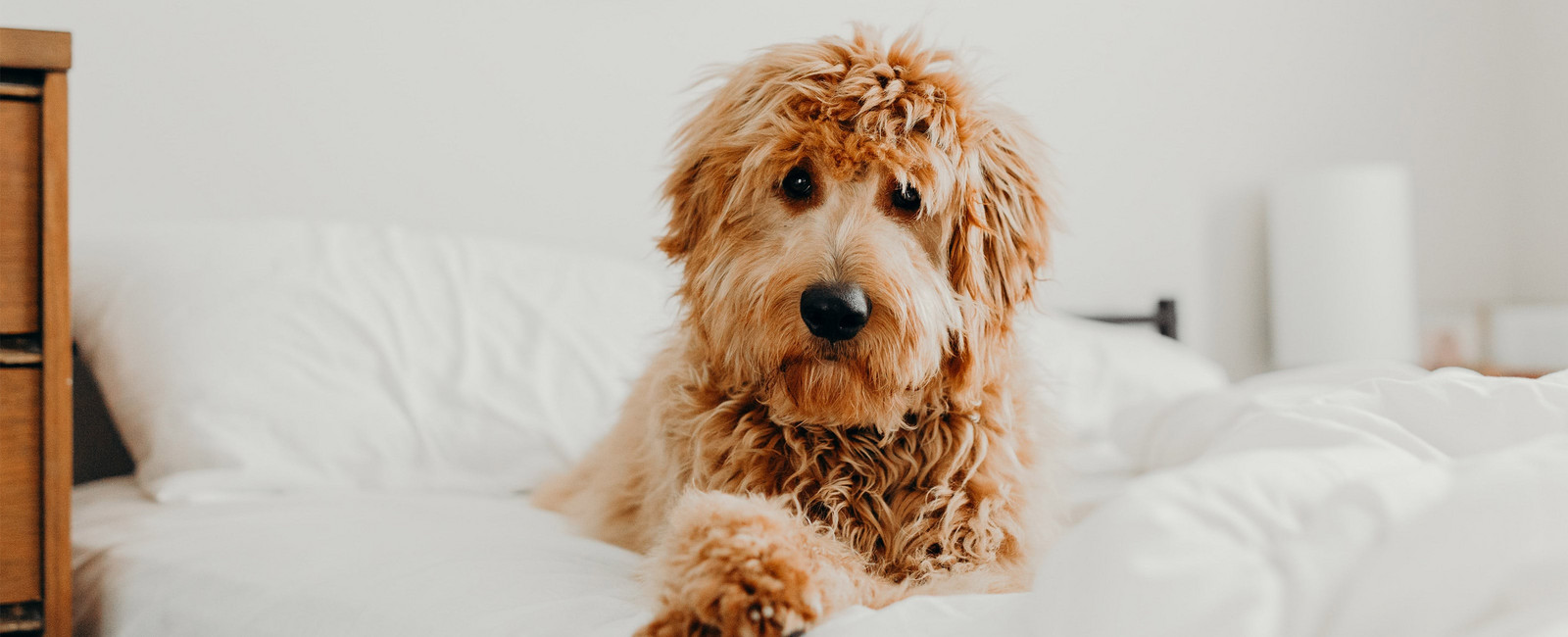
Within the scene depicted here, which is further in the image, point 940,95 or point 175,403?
point 175,403

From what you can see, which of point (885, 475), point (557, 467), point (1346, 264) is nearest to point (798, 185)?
point (885, 475)

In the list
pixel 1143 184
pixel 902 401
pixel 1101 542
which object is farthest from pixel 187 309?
pixel 1143 184

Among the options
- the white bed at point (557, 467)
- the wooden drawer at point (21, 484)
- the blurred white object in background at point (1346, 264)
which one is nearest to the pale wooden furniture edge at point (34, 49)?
the wooden drawer at point (21, 484)

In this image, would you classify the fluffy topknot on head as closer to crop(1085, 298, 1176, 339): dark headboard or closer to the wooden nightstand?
the wooden nightstand

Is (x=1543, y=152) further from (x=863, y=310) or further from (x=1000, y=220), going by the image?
(x=863, y=310)

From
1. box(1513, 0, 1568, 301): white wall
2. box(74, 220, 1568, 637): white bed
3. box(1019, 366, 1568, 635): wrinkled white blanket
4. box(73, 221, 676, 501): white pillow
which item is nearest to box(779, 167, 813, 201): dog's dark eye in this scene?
box(74, 220, 1568, 637): white bed

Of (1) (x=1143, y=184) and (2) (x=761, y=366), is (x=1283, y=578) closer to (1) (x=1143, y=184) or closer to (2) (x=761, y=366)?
(2) (x=761, y=366)

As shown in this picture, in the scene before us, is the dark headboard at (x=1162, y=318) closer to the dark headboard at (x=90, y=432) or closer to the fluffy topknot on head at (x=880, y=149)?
the fluffy topknot on head at (x=880, y=149)

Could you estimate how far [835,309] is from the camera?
3.89 feet

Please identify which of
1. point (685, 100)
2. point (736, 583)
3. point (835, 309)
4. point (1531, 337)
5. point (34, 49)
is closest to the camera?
point (736, 583)

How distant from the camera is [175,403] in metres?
1.86

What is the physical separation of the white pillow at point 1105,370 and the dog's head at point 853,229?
48.0 inches

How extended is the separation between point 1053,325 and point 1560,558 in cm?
214

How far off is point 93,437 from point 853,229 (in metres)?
1.87
